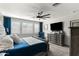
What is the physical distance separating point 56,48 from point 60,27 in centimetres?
41

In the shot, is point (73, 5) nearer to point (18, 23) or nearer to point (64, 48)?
point (64, 48)

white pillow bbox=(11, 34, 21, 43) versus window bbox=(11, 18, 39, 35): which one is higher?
window bbox=(11, 18, 39, 35)

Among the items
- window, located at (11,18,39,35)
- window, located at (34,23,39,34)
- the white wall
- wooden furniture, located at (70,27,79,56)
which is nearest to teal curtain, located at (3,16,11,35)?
window, located at (11,18,39,35)

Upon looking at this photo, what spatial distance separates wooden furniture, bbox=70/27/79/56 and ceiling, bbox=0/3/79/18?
0.89 feet

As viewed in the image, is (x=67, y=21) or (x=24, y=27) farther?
(x=24, y=27)

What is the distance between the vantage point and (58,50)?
62.2 inches

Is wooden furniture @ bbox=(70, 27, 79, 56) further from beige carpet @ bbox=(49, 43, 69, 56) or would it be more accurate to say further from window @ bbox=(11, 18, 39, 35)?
window @ bbox=(11, 18, 39, 35)

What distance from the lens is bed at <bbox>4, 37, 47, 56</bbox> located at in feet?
4.59

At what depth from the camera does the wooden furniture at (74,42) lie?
54.6 inches

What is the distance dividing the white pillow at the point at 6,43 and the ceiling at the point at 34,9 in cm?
40

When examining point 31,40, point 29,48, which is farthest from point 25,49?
point 31,40

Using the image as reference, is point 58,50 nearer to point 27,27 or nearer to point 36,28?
point 36,28

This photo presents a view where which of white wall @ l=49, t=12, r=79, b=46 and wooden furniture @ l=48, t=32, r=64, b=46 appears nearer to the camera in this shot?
white wall @ l=49, t=12, r=79, b=46

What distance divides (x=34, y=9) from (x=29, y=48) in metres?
0.66
